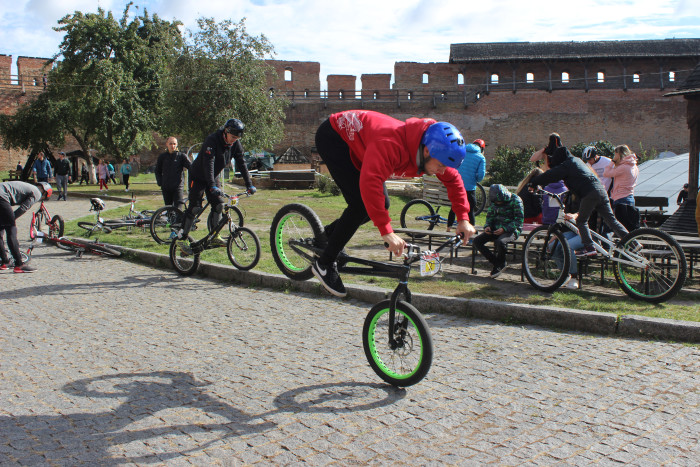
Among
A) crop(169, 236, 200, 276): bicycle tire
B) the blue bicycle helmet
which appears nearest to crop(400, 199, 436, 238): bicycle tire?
crop(169, 236, 200, 276): bicycle tire

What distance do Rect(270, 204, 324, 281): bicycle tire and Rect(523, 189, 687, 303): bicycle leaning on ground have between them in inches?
113

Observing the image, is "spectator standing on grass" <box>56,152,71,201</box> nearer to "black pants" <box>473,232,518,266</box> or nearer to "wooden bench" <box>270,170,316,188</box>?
"wooden bench" <box>270,170,316,188</box>

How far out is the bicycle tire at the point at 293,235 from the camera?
17.5 feet

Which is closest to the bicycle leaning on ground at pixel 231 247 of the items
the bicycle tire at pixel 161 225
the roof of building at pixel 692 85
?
the bicycle tire at pixel 161 225

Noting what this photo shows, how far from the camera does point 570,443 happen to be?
3332mm

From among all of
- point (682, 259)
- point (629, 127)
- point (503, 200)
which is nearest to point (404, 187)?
point (503, 200)

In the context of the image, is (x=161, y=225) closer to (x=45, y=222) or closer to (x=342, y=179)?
(x=45, y=222)

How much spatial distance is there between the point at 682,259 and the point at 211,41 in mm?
25942

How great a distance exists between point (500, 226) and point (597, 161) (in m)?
3.69

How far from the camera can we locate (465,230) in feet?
13.4

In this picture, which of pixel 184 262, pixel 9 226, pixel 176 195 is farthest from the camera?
pixel 176 195

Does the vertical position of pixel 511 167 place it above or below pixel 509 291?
above

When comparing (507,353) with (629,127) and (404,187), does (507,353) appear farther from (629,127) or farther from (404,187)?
(629,127)

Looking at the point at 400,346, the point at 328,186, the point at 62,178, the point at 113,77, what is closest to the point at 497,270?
the point at 400,346
